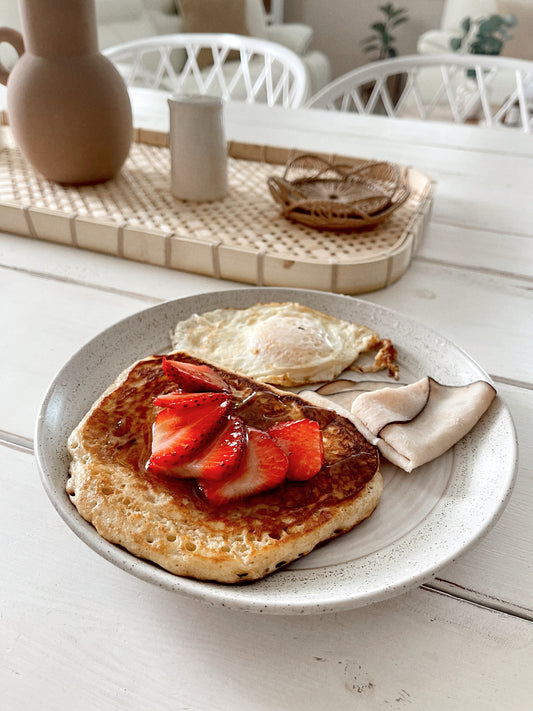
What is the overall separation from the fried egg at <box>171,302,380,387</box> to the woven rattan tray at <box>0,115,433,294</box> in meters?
0.18

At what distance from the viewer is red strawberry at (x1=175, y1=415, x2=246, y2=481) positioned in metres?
0.64

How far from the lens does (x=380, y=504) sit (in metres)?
0.68

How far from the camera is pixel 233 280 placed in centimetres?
122

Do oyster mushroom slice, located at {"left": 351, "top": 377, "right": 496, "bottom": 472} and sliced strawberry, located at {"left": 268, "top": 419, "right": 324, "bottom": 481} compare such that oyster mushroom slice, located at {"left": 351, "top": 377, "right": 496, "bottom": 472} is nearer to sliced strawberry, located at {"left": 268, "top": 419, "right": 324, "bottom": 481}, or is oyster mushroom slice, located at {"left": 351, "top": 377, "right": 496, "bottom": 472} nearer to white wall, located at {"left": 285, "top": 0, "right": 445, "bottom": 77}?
sliced strawberry, located at {"left": 268, "top": 419, "right": 324, "bottom": 481}

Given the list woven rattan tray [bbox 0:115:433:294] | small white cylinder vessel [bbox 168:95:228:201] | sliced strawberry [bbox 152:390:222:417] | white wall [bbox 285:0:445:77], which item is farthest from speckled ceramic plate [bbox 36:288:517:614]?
white wall [bbox 285:0:445:77]

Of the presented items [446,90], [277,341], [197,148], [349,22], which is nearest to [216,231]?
[197,148]

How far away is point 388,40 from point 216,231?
17.6 feet

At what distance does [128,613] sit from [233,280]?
0.75 meters

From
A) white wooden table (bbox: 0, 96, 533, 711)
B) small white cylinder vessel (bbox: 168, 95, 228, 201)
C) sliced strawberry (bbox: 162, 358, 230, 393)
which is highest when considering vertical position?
small white cylinder vessel (bbox: 168, 95, 228, 201)

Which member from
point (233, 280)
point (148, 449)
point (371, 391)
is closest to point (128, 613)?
point (148, 449)

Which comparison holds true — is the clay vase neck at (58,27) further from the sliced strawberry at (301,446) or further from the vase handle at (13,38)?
the sliced strawberry at (301,446)

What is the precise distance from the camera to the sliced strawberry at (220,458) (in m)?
0.64

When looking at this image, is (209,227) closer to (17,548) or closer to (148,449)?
(148,449)

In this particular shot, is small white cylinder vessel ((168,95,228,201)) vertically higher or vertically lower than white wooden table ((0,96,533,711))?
higher
